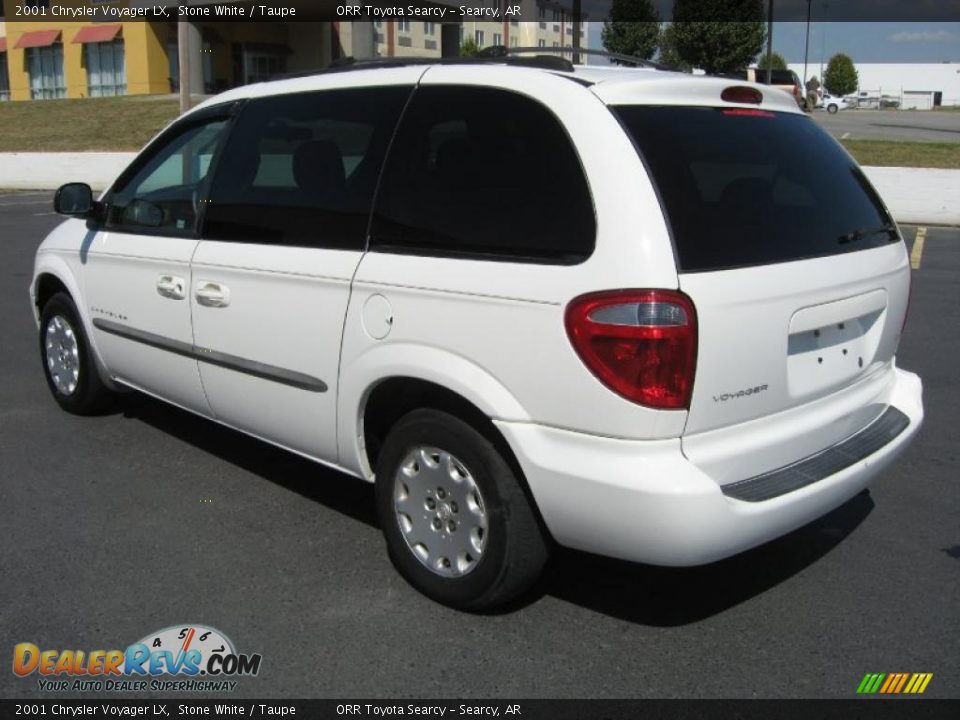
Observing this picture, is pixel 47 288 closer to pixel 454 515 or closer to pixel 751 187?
pixel 454 515

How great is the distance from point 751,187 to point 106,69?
1943 inches

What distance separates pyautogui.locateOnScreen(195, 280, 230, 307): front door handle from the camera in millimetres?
3983

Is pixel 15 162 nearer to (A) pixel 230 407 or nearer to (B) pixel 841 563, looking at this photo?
(A) pixel 230 407

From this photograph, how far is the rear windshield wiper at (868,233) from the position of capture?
340 cm

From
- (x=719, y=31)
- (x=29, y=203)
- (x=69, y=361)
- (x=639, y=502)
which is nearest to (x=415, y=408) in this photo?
(x=639, y=502)

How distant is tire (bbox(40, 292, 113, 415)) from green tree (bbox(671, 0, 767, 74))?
48.1 metres

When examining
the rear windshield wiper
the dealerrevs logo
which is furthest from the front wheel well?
the rear windshield wiper

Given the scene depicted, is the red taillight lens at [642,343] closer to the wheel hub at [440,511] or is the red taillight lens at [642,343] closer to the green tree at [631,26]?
the wheel hub at [440,511]

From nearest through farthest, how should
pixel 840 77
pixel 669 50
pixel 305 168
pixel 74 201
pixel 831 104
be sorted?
1. pixel 305 168
2. pixel 74 201
3. pixel 831 104
4. pixel 669 50
5. pixel 840 77

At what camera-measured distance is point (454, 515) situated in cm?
329

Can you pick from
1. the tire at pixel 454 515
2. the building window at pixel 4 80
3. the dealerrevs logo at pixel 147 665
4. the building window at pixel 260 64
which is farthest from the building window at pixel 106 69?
the dealerrevs logo at pixel 147 665

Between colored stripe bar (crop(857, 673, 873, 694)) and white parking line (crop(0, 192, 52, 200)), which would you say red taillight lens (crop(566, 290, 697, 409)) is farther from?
white parking line (crop(0, 192, 52, 200))

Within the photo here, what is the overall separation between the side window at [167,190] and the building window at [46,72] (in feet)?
163

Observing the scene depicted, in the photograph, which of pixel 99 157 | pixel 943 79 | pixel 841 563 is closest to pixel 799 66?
pixel 943 79
